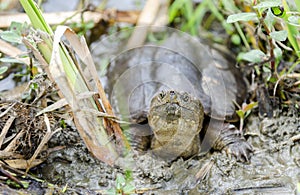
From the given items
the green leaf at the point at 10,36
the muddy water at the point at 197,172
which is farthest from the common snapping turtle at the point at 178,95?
the green leaf at the point at 10,36

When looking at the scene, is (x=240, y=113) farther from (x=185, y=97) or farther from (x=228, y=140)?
(x=185, y=97)

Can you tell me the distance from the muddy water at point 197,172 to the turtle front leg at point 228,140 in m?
0.05

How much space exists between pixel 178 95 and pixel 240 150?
0.54 m

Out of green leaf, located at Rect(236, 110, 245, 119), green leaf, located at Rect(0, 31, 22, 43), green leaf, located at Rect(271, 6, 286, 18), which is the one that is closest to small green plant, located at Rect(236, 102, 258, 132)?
green leaf, located at Rect(236, 110, 245, 119)

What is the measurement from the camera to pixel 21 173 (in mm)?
2316

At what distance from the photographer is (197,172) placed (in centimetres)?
261

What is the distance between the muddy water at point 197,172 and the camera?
2459mm

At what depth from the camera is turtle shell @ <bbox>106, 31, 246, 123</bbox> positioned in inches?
117

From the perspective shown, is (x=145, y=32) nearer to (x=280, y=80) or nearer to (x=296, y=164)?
(x=280, y=80)

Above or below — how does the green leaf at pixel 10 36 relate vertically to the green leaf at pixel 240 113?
above

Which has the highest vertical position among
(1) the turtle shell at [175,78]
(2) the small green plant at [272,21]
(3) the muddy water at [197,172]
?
(2) the small green plant at [272,21]

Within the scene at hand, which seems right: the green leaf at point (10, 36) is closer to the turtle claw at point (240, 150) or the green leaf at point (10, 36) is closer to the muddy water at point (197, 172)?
the muddy water at point (197, 172)

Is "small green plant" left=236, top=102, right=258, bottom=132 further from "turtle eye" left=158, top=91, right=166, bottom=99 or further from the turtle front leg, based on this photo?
"turtle eye" left=158, top=91, right=166, bottom=99

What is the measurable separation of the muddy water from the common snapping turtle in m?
0.11
